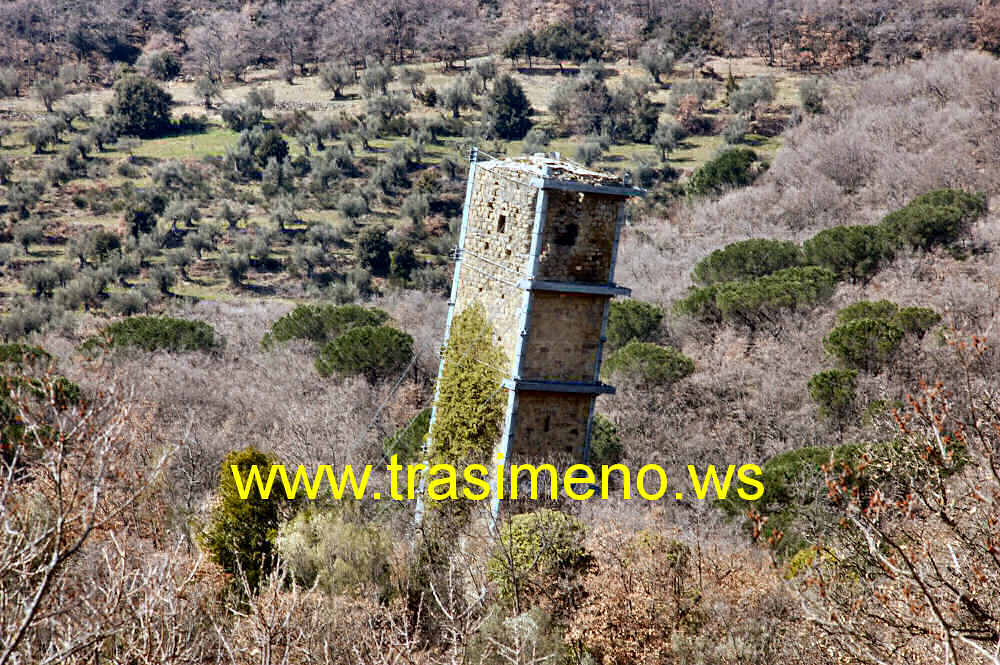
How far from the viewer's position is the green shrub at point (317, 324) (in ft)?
110

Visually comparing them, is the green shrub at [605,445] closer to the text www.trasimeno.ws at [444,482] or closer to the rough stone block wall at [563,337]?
the text www.trasimeno.ws at [444,482]

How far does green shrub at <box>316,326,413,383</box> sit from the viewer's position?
30203 millimetres

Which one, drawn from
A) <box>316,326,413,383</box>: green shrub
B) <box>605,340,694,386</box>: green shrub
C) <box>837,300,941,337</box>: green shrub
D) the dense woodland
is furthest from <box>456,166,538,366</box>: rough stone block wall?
<box>837,300,941,337</box>: green shrub

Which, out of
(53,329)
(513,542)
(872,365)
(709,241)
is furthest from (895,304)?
(53,329)

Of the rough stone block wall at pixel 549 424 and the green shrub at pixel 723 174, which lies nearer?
the rough stone block wall at pixel 549 424

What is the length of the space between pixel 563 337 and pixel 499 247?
153 centimetres

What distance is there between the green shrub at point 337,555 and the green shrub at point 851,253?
22142 millimetres

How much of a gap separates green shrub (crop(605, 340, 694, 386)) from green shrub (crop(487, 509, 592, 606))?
13.2 metres

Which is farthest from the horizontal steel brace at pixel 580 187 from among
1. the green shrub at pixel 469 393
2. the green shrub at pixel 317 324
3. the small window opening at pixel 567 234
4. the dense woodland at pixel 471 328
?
the green shrub at pixel 317 324

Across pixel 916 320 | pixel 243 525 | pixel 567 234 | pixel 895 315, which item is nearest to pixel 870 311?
pixel 895 315

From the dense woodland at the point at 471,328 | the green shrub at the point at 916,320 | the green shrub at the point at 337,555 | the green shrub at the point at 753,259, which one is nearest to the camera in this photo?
the dense woodland at the point at 471,328

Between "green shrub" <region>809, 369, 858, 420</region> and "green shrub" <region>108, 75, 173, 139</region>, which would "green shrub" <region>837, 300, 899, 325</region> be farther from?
"green shrub" <region>108, 75, 173, 139</region>

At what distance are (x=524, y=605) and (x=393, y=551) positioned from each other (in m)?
2.19

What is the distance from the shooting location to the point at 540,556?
48.2ft
